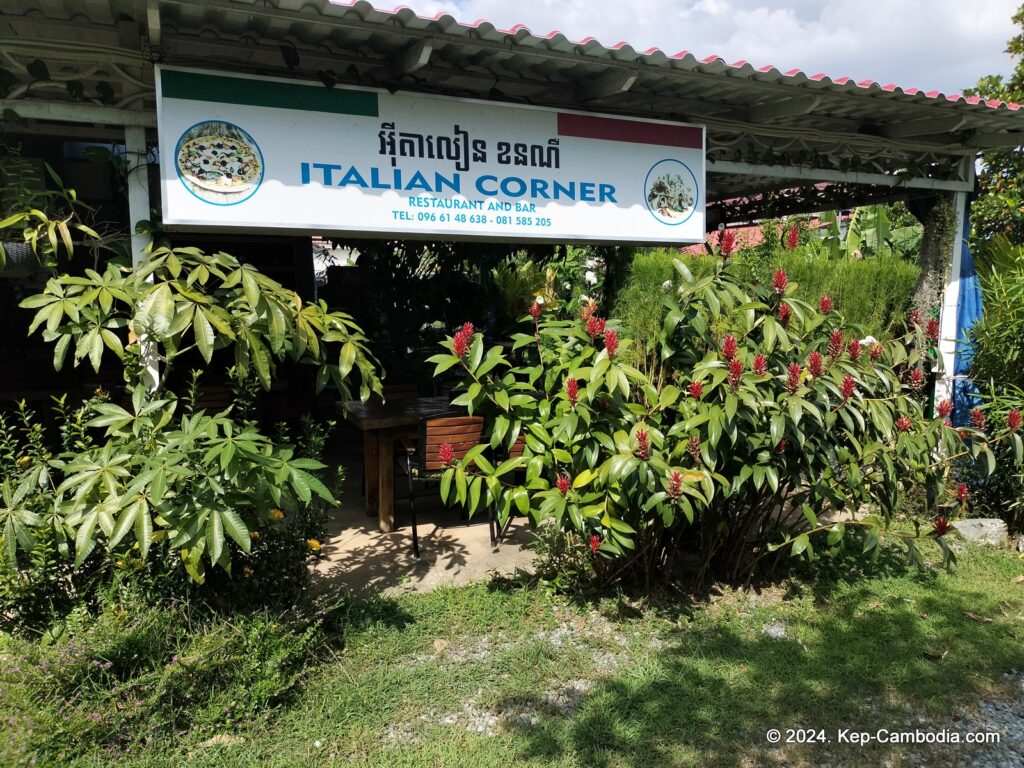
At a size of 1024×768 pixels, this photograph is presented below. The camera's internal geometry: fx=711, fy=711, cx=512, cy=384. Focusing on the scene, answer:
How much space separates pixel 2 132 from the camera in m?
3.70

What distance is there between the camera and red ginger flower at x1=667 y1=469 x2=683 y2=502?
10.6 feet

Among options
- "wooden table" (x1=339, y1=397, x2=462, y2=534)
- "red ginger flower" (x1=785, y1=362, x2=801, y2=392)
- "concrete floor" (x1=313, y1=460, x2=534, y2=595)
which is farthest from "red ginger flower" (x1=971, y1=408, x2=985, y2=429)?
"wooden table" (x1=339, y1=397, x2=462, y2=534)

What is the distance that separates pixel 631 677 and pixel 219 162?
10.3ft

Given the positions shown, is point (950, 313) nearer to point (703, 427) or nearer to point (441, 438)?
point (703, 427)

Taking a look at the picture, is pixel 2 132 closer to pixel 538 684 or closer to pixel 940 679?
pixel 538 684

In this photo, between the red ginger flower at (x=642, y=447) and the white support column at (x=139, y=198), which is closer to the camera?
the red ginger flower at (x=642, y=447)

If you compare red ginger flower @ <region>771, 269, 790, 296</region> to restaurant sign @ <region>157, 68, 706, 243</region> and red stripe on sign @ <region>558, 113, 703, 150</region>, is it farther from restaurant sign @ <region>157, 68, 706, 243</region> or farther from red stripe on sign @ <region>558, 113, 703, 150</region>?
red stripe on sign @ <region>558, 113, 703, 150</region>

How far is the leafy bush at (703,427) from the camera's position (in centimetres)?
339

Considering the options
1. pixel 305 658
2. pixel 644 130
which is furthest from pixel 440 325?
pixel 305 658

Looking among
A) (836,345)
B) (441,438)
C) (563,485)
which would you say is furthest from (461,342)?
(836,345)

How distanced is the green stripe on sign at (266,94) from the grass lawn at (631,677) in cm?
264

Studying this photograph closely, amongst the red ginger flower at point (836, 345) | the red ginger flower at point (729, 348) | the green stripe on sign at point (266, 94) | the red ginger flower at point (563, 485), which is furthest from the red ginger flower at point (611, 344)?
the green stripe on sign at point (266, 94)

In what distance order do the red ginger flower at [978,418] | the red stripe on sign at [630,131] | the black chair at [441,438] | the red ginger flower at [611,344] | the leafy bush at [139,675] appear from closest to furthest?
the leafy bush at [139,675] → the red ginger flower at [611,344] → the red ginger flower at [978,418] → the black chair at [441,438] → the red stripe on sign at [630,131]

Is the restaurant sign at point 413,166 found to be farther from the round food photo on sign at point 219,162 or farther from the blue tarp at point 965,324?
the blue tarp at point 965,324
